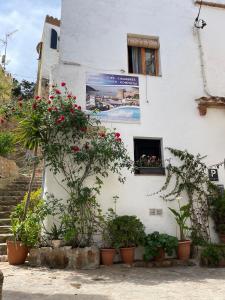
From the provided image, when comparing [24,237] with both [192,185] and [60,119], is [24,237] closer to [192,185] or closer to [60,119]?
[60,119]

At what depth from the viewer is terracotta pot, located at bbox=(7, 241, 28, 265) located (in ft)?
20.5

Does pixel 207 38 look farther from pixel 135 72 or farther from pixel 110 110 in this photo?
pixel 110 110

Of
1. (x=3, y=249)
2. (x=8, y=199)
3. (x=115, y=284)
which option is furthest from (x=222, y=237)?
(x=8, y=199)

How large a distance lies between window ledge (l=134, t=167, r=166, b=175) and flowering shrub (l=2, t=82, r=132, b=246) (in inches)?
24.2

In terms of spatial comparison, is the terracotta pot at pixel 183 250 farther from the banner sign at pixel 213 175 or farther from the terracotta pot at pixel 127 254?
the banner sign at pixel 213 175

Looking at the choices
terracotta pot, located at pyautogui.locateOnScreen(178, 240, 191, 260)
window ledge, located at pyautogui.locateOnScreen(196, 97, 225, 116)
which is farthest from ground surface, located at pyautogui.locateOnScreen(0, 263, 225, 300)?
window ledge, located at pyautogui.locateOnScreen(196, 97, 225, 116)

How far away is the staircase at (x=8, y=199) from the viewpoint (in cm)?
731

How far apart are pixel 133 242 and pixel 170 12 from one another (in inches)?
282

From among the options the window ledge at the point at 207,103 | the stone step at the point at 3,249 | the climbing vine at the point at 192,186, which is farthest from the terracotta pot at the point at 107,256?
the window ledge at the point at 207,103

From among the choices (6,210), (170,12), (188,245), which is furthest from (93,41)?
(188,245)

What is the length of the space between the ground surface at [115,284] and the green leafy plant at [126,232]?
54cm

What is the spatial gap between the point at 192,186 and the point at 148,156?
1.37 m

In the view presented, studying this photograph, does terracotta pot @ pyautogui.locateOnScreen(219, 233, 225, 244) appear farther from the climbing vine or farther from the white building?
the white building

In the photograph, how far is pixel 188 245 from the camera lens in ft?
22.6
